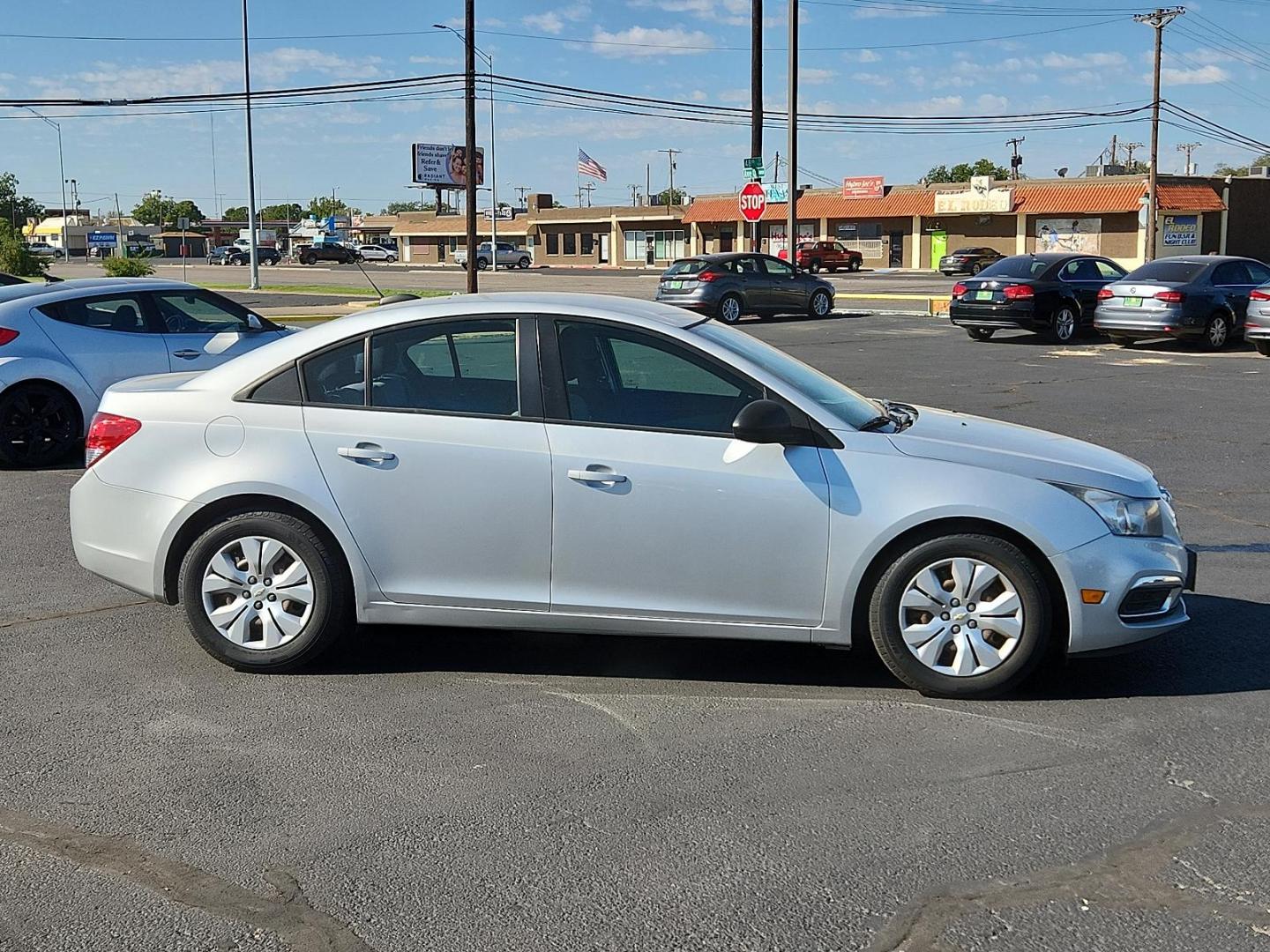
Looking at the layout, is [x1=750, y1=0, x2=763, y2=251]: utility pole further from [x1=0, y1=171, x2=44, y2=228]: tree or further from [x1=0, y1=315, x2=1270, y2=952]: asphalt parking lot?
[x1=0, y1=171, x2=44, y2=228]: tree

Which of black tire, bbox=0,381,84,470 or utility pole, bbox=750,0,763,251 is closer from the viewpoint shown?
black tire, bbox=0,381,84,470

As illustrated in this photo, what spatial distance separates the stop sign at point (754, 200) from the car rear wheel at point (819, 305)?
165 inches

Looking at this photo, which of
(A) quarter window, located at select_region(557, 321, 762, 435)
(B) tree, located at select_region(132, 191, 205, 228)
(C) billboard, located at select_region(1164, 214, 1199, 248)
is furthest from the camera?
(B) tree, located at select_region(132, 191, 205, 228)

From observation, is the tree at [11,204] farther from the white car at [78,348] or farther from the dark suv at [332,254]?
the white car at [78,348]

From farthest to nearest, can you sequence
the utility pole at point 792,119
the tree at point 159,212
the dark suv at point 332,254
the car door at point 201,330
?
the tree at point 159,212, the dark suv at point 332,254, the utility pole at point 792,119, the car door at point 201,330

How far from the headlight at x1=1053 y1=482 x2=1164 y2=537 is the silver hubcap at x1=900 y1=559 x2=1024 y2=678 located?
1.56 ft

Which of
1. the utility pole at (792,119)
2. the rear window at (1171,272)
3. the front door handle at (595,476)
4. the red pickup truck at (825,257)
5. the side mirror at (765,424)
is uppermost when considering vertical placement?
the utility pole at (792,119)

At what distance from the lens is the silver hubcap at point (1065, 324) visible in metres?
22.8

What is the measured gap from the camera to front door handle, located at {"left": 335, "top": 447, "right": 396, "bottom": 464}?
18.2ft

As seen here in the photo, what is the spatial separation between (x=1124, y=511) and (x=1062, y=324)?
18.5 metres

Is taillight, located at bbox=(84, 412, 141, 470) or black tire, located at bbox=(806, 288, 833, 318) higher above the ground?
black tire, located at bbox=(806, 288, 833, 318)

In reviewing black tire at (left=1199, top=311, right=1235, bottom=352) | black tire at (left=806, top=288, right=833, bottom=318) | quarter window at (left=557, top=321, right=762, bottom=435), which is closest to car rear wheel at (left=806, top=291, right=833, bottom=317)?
black tire at (left=806, top=288, right=833, bottom=318)

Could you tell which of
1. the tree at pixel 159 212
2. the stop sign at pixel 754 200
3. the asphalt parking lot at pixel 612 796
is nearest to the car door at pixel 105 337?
the asphalt parking lot at pixel 612 796

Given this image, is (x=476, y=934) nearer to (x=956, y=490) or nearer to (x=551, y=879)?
(x=551, y=879)
